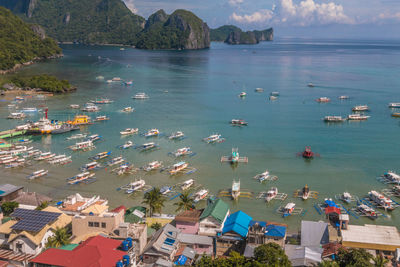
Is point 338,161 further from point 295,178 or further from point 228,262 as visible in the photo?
point 228,262

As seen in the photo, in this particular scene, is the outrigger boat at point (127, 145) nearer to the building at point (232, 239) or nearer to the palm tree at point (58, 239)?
the palm tree at point (58, 239)

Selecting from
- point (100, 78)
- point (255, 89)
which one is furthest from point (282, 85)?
point (100, 78)

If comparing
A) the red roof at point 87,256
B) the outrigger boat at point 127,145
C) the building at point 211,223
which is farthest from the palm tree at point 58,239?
the outrigger boat at point 127,145

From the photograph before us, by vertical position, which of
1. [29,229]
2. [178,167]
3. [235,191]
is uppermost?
[29,229]

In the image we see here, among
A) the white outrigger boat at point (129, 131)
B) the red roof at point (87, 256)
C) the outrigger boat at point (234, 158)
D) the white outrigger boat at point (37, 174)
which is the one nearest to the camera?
the red roof at point (87, 256)

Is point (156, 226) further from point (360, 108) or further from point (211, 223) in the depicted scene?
point (360, 108)

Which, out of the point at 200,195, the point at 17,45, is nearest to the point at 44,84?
the point at 17,45

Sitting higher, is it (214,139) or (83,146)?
(83,146)
